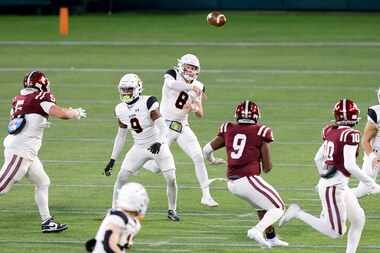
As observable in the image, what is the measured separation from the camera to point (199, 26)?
3200 cm

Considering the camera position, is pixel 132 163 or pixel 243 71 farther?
pixel 243 71

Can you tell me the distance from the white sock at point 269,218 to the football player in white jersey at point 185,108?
2.43m

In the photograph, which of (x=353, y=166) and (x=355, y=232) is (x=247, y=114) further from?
(x=355, y=232)

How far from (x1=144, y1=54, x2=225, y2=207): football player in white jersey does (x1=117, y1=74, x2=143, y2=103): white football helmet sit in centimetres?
128

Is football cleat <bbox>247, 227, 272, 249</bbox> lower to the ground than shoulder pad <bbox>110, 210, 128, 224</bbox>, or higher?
lower

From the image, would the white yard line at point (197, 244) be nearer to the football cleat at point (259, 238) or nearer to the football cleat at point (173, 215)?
the football cleat at point (259, 238)

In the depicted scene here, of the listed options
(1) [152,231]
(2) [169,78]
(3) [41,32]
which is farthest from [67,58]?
(1) [152,231]

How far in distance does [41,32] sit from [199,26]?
14.3 feet

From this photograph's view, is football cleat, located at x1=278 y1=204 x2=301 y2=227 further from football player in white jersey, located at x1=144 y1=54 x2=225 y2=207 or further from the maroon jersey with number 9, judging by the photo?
football player in white jersey, located at x1=144 y1=54 x2=225 y2=207

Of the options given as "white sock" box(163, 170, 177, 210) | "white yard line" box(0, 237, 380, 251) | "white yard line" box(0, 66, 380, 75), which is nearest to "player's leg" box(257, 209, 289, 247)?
"white yard line" box(0, 237, 380, 251)

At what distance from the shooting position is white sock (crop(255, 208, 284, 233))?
33.8 ft

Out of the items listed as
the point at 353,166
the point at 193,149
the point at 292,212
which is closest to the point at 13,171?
the point at 193,149

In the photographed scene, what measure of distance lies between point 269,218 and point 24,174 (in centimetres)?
255

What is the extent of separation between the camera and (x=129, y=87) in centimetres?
1173
